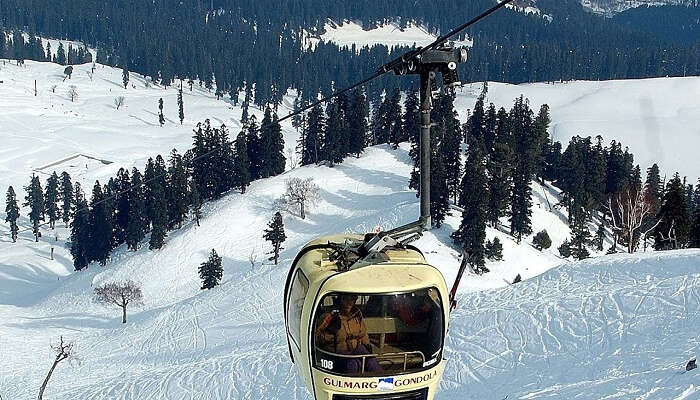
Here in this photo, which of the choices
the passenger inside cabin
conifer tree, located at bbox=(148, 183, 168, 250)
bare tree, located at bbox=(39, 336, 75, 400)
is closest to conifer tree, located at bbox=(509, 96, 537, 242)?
conifer tree, located at bbox=(148, 183, 168, 250)

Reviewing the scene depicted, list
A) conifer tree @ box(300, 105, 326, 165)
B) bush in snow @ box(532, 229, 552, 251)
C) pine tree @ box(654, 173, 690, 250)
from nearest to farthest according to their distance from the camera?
1. pine tree @ box(654, 173, 690, 250)
2. bush in snow @ box(532, 229, 552, 251)
3. conifer tree @ box(300, 105, 326, 165)

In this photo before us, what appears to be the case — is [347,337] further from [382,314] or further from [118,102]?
[118,102]

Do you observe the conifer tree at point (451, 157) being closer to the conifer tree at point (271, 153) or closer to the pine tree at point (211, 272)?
the conifer tree at point (271, 153)

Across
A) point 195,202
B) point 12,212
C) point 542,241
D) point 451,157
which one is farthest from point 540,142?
point 12,212

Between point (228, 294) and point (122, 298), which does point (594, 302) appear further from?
point (122, 298)

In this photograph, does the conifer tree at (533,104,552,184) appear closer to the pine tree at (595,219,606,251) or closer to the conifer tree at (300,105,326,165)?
the pine tree at (595,219,606,251)

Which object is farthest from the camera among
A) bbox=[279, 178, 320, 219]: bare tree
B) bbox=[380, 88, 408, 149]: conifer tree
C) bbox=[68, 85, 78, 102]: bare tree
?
bbox=[68, 85, 78, 102]: bare tree

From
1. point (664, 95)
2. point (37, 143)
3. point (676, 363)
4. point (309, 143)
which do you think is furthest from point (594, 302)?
point (664, 95)
